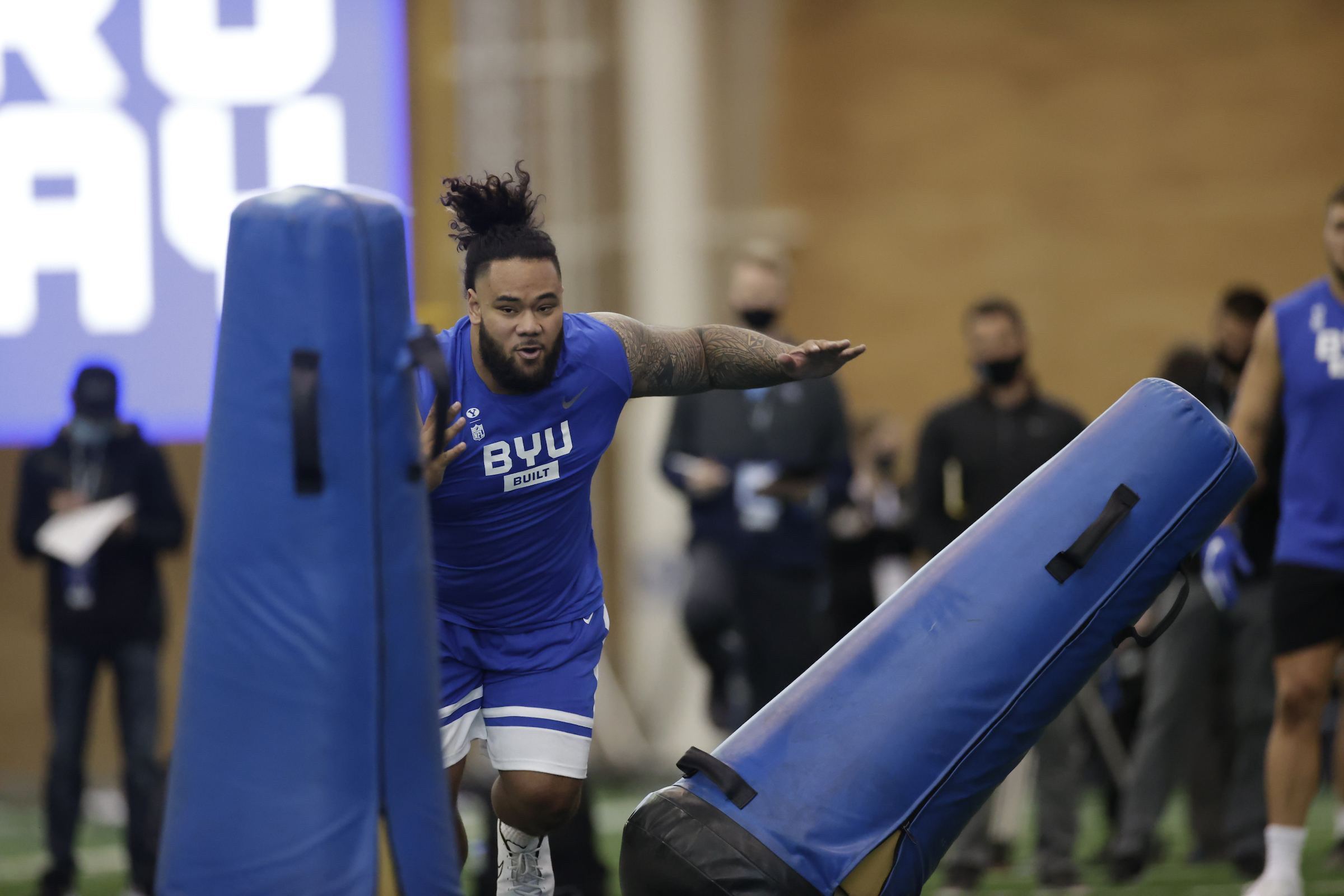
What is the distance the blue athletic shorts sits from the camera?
4215 millimetres

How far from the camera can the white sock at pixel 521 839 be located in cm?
428

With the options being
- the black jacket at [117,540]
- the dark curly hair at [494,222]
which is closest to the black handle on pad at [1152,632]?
the dark curly hair at [494,222]

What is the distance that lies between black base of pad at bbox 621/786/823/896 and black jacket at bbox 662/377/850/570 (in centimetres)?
314

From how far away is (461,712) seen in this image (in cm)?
426

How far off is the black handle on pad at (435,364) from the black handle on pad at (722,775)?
3.29ft

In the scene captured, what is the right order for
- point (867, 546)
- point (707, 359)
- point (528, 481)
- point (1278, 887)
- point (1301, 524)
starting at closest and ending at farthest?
1. point (528, 481)
2. point (707, 359)
3. point (1278, 887)
4. point (1301, 524)
5. point (867, 546)

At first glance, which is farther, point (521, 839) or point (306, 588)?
point (521, 839)

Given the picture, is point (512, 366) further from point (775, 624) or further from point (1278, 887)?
point (775, 624)

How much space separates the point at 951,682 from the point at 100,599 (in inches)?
163

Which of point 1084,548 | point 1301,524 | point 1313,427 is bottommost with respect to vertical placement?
point 1301,524

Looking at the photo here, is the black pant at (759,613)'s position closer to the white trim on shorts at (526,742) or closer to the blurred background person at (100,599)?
the blurred background person at (100,599)

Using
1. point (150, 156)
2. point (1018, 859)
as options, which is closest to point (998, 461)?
point (1018, 859)

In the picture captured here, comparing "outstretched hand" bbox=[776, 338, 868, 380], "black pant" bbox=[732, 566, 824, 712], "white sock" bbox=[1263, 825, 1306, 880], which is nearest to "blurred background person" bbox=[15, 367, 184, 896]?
"black pant" bbox=[732, 566, 824, 712]

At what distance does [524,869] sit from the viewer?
14.1 ft
